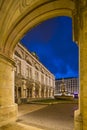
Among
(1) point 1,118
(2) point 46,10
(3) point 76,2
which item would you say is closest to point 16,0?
(2) point 46,10

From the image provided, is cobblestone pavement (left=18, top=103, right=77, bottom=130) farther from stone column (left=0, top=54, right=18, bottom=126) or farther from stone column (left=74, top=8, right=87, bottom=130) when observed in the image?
stone column (left=74, top=8, right=87, bottom=130)

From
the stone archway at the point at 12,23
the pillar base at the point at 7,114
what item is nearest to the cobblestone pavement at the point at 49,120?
the pillar base at the point at 7,114

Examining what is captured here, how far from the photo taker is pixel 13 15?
28.8 ft

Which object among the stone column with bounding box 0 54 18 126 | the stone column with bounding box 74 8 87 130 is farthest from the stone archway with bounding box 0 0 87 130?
the stone column with bounding box 74 8 87 130

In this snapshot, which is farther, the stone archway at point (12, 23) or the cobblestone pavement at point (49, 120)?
the cobblestone pavement at point (49, 120)

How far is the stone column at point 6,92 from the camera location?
8.90 m

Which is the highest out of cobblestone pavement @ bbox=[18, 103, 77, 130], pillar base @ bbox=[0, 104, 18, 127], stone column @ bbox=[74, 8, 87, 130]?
stone column @ bbox=[74, 8, 87, 130]

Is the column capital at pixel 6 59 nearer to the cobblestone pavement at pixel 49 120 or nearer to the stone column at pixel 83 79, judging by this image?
the cobblestone pavement at pixel 49 120

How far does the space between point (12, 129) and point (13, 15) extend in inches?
189

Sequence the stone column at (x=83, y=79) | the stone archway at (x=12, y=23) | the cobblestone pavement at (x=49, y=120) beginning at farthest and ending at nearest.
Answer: the cobblestone pavement at (x=49, y=120) < the stone archway at (x=12, y=23) < the stone column at (x=83, y=79)

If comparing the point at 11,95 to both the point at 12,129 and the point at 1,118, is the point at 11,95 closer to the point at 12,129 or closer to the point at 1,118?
the point at 1,118

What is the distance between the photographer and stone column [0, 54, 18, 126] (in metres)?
8.90

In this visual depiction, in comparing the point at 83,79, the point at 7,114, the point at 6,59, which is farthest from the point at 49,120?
the point at 83,79

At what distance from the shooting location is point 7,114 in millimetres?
9195
